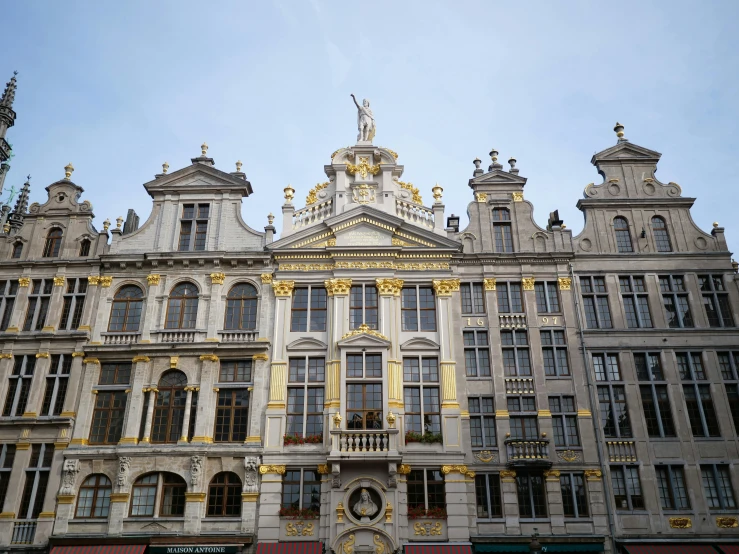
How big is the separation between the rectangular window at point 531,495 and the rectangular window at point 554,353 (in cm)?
479

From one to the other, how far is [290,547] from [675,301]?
2118cm

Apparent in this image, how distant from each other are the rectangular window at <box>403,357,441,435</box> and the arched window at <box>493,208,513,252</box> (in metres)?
6.99

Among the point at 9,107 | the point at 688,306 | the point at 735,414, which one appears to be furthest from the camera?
the point at 9,107

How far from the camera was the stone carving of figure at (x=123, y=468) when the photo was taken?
28.6 metres

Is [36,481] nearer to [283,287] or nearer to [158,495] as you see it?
[158,495]

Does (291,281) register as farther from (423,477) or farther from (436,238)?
(423,477)

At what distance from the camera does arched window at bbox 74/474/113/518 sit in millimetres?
28594

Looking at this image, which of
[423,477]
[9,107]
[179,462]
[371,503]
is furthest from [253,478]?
[9,107]

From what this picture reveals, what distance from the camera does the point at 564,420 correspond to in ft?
96.9

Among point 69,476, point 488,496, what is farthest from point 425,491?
point 69,476

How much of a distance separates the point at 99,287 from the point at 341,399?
13582mm

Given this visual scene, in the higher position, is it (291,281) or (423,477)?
(291,281)

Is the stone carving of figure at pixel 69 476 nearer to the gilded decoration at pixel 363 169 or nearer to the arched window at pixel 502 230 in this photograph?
the gilded decoration at pixel 363 169

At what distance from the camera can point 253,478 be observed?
28.6 meters
